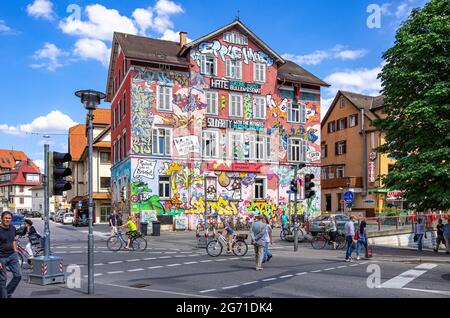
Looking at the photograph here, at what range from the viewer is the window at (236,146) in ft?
129

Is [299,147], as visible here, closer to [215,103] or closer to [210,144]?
[210,144]

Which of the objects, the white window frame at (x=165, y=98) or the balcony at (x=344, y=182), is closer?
the white window frame at (x=165, y=98)

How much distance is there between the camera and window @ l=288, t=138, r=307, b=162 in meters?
41.7

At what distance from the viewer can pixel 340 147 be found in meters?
58.1

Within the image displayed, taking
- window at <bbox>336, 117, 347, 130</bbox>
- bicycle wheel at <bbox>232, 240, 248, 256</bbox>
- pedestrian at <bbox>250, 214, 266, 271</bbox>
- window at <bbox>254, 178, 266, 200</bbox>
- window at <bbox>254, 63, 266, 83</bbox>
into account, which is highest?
window at <bbox>254, 63, 266, 83</bbox>

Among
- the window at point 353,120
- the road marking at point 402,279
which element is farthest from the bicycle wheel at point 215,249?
the window at point 353,120

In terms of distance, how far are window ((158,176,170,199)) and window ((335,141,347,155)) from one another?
2754 cm

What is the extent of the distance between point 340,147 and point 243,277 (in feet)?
152

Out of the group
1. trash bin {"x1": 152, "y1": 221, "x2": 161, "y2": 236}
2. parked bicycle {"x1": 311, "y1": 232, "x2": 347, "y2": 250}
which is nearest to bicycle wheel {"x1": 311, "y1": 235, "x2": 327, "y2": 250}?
parked bicycle {"x1": 311, "y1": 232, "x2": 347, "y2": 250}

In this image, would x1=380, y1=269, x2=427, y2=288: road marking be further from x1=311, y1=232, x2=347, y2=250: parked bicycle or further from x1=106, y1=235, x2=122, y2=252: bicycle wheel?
x1=106, y1=235, x2=122, y2=252: bicycle wheel

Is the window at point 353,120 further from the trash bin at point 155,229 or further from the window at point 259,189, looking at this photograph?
the trash bin at point 155,229

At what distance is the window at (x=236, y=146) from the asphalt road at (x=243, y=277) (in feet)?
60.4

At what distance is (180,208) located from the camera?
120 ft

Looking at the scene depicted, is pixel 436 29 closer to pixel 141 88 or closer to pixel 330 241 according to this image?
pixel 330 241
